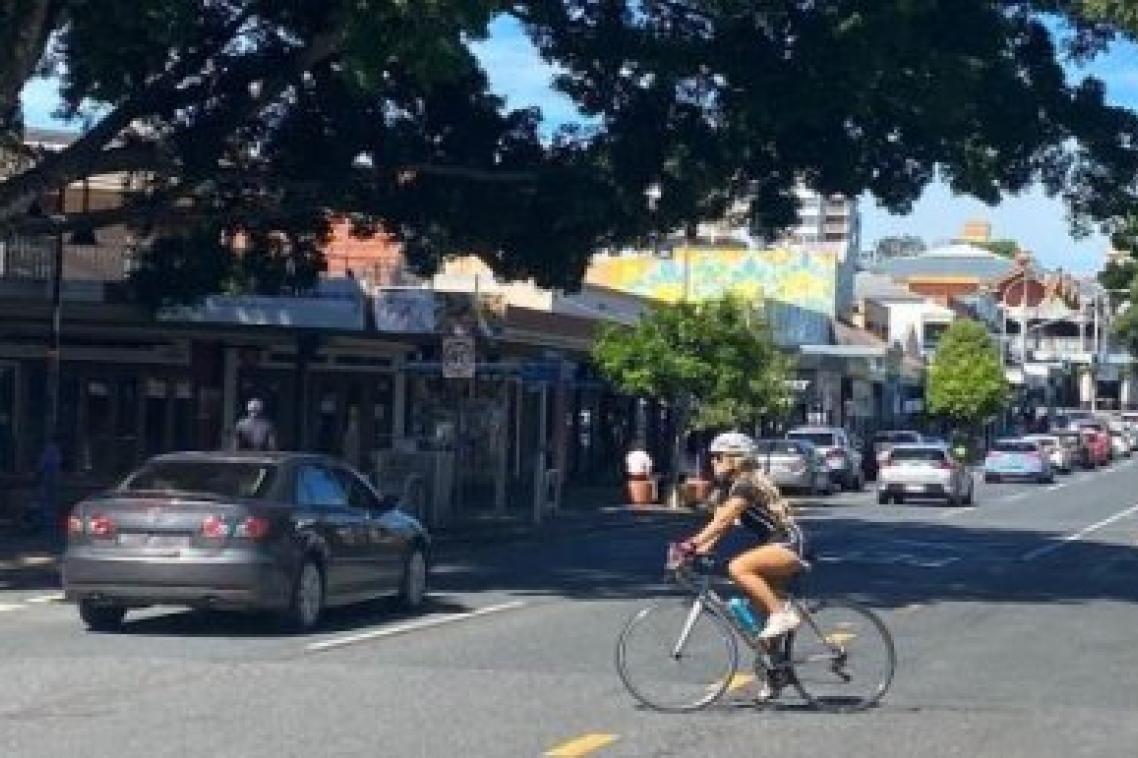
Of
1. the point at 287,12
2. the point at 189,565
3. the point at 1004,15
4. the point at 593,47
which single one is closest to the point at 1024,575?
the point at 1004,15

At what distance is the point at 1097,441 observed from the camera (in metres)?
85.6

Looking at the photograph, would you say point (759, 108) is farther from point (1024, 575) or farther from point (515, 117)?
point (1024, 575)

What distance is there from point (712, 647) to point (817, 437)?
42.7 meters

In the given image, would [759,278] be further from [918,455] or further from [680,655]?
[680,655]

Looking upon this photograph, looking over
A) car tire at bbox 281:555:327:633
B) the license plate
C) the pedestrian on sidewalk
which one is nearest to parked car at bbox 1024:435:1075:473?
the pedestrian on sidewalk

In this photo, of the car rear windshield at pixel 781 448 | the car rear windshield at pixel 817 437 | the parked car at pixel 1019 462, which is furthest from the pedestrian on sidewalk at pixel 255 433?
the parked car at pixel 1019 462

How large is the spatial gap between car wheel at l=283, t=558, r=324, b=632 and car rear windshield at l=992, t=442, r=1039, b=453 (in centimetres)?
5077

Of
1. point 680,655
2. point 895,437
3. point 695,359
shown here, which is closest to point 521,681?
point 680,655

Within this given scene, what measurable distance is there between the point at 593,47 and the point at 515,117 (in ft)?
8.03

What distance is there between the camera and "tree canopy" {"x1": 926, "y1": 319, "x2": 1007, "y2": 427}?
87688mm

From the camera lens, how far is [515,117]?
25.9 metres

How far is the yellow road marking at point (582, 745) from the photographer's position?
11.4 metres

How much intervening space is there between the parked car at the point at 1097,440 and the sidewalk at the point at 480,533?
45239 mm

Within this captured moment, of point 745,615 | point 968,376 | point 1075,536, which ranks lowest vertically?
point 1075,536
